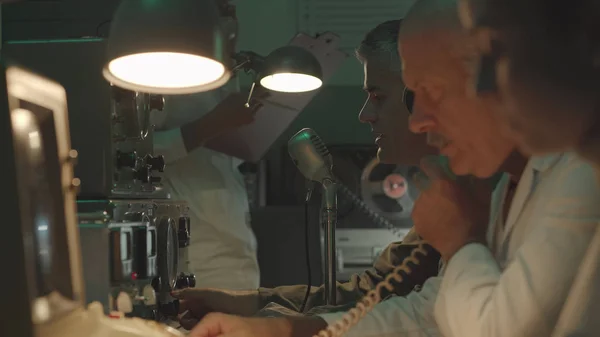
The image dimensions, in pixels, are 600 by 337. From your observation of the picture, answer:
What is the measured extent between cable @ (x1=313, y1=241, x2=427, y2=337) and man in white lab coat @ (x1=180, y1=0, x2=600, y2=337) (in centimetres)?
27

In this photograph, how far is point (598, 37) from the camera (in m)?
0.34

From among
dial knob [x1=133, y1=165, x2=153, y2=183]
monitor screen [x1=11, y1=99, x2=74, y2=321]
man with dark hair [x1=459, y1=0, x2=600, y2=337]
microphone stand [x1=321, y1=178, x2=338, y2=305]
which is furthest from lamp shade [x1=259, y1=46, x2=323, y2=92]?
man with dark hair [x1=459, y1=0, x2=600, y2=337]

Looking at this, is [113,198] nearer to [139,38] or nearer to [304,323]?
[139,38]

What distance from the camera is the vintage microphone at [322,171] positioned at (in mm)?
1149

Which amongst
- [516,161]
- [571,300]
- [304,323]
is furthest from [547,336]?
[304,323]

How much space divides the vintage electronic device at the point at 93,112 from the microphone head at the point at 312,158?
1.15ft

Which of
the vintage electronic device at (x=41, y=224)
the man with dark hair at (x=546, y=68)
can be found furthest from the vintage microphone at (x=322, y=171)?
the man with dark hair at (x=546, y=68)

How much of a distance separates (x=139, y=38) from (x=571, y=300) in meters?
0.52

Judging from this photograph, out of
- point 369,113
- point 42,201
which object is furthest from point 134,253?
point 369,113

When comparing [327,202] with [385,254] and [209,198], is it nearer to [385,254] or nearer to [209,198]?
[385,254]

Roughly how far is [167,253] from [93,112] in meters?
0.31

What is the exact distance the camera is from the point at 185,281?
118cm

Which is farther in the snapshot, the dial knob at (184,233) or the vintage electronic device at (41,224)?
the dial knob at (184,233)

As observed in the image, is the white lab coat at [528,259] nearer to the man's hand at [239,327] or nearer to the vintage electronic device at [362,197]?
the man's hand at [239,327]
